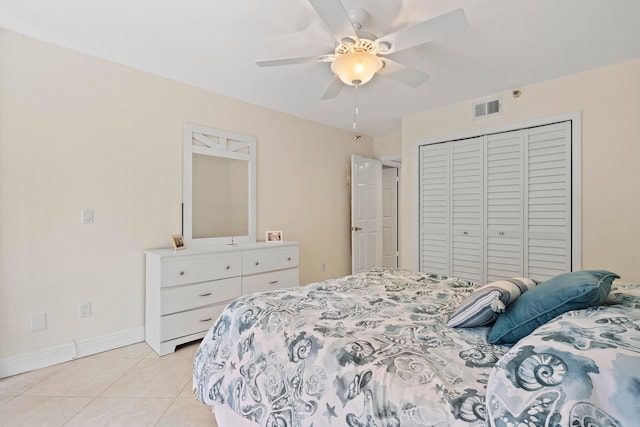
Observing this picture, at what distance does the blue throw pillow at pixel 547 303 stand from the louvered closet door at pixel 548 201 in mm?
2080

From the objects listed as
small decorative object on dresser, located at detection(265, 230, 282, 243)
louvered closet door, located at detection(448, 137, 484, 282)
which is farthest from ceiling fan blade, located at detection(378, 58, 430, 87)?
small decorative object on dresser, located at detection(265, 230, 282, 243)

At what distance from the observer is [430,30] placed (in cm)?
164

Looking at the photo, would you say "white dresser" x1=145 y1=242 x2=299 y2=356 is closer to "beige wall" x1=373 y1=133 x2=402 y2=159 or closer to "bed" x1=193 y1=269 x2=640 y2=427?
"bed" x1=193 y1=269 x2=640 y2=427

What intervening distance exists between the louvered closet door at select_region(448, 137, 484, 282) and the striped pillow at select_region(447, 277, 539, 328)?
2.28m

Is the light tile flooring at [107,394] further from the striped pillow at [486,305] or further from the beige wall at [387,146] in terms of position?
the beige wall at [387,146]

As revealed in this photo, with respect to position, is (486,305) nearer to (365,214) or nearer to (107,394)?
(107,394)

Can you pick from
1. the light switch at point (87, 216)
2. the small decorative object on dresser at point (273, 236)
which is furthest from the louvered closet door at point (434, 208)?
the light switch at point (87, 216)

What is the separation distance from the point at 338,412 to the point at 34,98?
9.67ft

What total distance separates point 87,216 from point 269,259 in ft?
5.26

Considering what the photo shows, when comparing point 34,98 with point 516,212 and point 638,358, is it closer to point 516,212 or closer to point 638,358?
point 638,358

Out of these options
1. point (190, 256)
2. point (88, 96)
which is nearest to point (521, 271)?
point (190, 256)

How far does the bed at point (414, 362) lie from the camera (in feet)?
2.24

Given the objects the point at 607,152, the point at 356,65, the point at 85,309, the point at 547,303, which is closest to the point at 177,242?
the point at 85,309

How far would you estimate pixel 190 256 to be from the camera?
103 inches
